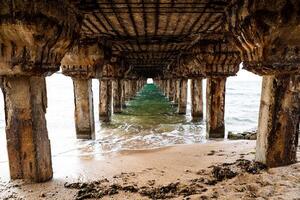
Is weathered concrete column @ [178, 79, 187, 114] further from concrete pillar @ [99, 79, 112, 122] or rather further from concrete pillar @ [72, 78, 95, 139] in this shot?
concrete pillar @ [72, 78, 95, 139]

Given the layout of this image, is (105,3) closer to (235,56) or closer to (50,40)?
(50,40)

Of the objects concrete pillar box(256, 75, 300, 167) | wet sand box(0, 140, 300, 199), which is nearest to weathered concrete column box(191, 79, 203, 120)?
wet sand box(0, 140, 300, 199)

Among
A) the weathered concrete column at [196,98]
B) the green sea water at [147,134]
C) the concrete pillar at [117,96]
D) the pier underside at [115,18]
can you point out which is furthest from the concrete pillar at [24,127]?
the concrete pillar at [117,96]

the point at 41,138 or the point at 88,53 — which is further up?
the point at 88,53

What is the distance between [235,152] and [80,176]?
3175mm

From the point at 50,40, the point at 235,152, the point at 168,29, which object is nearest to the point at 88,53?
the point at 168,29

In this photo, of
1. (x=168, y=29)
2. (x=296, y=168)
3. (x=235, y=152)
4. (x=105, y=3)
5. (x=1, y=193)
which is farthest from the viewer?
(x=168, y=29)

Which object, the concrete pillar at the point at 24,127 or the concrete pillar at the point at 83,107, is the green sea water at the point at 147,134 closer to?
the concrete pillar at the point at 83,107

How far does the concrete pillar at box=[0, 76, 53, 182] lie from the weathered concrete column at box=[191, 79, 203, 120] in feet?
32.9

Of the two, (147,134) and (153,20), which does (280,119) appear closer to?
(153,20)

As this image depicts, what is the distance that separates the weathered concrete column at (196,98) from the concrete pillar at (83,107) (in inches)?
244

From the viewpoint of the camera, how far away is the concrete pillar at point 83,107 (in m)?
8.77

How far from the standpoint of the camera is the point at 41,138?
4348 millimetres

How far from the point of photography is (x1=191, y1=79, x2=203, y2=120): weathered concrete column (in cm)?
1353
